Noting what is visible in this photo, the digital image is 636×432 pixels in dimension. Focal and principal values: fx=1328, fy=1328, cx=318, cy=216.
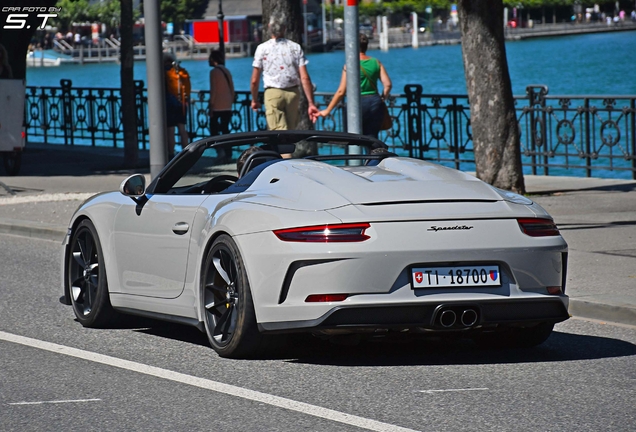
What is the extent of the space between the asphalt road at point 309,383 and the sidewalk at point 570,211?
703 millimetres

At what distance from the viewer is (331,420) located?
5.71 meters

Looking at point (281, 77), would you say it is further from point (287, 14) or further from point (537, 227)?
point (537, 227)

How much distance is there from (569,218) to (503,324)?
676cm

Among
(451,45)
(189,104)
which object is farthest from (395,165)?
(451,45)

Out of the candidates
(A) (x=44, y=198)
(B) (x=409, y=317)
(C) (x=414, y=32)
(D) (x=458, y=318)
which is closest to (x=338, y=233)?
(B) (x=409, y=317)

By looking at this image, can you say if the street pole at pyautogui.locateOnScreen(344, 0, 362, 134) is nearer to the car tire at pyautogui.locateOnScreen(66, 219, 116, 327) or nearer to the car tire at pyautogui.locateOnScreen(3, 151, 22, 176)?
the car tire at pyautogui.locateOnScreen(66, 219, 116, 327)

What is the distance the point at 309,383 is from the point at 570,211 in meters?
8.14

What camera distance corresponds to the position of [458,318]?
21.9 feet

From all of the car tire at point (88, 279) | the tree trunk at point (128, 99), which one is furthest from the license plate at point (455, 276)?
the tree trunk at point (128, 99)

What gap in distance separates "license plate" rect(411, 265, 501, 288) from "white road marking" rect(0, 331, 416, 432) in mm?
979

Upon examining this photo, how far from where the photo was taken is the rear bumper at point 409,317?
6.59 metres

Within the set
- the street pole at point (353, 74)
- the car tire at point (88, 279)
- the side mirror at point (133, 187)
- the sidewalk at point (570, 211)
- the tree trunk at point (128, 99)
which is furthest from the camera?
the tree trunk at point (128, 99)

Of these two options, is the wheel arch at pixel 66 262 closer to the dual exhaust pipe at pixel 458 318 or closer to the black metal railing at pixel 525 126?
the dual exhaust pipe at pixel 458 318

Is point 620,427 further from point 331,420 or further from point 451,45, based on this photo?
point 451,45
